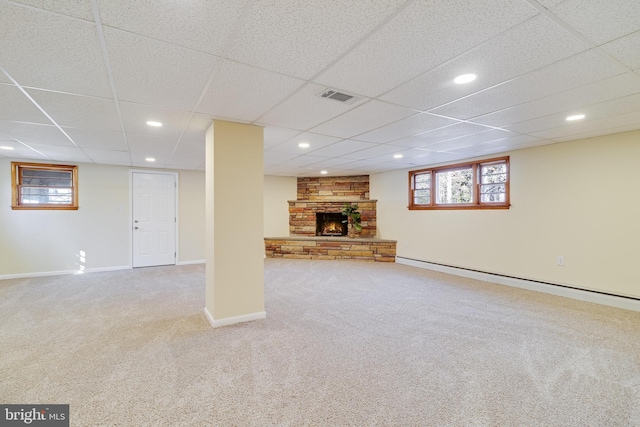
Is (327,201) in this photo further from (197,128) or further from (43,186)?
(43,186)

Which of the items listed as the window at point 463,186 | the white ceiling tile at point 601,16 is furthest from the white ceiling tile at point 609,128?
the white ceiling tile at point 601,16

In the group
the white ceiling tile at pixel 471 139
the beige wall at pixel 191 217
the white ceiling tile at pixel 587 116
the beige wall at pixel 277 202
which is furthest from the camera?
the beige wall at pixel 277 202

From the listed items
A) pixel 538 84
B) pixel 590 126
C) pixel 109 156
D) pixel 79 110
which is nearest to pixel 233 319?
pixel 79 110

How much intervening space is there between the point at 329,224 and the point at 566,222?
528 cm

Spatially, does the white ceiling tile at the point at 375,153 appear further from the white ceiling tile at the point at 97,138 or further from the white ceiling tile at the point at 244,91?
the white ceiling tile at the point at 97,138

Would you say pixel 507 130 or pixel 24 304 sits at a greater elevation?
pixel 507 130

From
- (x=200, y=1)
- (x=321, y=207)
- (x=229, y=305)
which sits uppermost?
(x=200, y=1)

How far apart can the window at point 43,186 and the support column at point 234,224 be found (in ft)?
14.6

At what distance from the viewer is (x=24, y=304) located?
383cm

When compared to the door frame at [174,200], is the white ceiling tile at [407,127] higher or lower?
higher

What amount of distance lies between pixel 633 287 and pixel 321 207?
591cm

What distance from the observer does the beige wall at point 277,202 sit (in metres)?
7.94

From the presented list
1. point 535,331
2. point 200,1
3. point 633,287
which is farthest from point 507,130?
point 200,1

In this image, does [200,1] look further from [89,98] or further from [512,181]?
[512,181]
